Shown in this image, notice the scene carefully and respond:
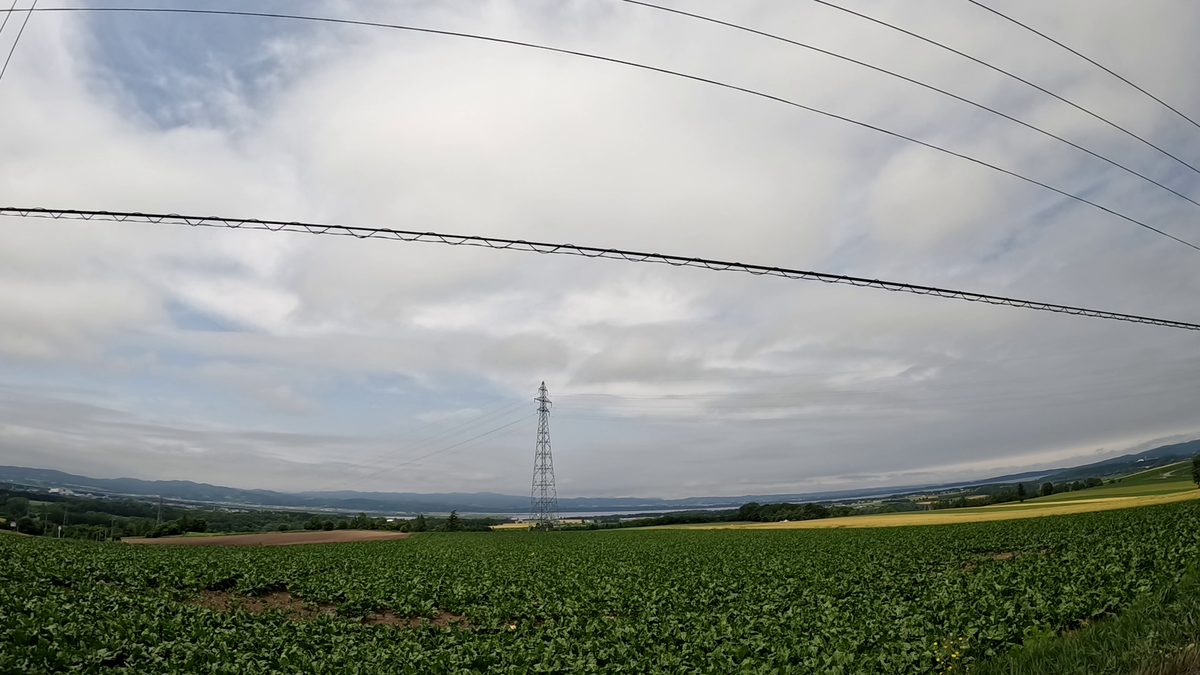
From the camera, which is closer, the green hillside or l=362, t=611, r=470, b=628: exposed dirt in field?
l=362, t=611, r=470, b=628: exposed dirt in field

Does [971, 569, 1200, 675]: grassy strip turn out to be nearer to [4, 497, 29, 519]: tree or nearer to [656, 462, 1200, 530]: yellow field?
[656, 462, 1200, 530]: yellow field

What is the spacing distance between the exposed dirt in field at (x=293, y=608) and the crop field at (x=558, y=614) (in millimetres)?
92

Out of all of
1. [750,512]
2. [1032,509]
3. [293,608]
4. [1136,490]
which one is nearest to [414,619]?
[293,608]

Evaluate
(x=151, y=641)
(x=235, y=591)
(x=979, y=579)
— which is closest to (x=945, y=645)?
(x=979, y=579)

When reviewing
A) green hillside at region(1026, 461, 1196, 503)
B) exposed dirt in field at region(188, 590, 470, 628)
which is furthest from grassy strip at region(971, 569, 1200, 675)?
green hillside at region(1026, 461, 1196, 503)

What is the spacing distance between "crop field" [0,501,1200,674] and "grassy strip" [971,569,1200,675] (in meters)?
1.00

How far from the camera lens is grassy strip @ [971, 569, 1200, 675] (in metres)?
6.42

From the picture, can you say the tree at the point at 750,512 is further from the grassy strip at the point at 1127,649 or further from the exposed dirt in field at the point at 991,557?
the grassy strip at the point at 1127,649

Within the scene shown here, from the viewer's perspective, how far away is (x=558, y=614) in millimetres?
17531

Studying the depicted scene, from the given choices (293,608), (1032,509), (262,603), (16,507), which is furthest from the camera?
(16,507)

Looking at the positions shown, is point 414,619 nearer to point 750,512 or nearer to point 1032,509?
point 1032,509

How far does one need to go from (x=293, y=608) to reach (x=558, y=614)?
8.09m

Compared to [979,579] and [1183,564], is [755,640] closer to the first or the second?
[979,579]

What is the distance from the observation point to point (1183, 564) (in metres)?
13.6
